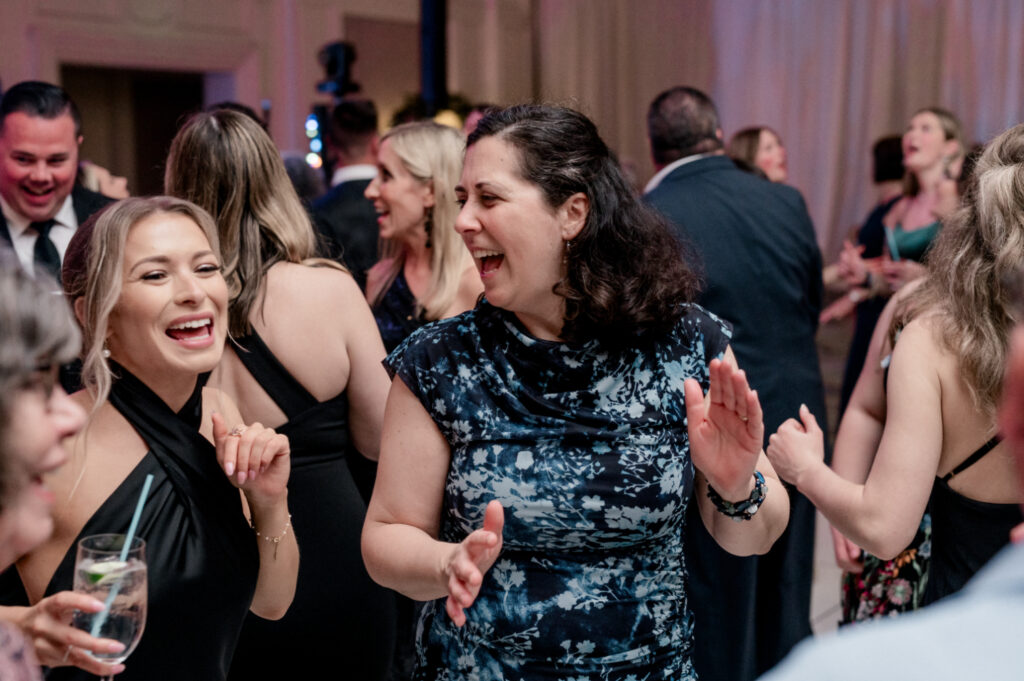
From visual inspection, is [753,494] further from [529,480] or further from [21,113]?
[21,113]

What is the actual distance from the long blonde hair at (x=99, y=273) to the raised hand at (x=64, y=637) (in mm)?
408

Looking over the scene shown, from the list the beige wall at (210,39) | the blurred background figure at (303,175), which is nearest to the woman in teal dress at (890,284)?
the blurred background figure at (303,175)

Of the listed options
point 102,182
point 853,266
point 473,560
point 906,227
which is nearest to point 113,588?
point 473,560

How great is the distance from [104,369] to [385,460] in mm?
472

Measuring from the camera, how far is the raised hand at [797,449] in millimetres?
1962

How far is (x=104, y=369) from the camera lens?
178 cm

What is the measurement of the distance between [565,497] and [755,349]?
1822 mm

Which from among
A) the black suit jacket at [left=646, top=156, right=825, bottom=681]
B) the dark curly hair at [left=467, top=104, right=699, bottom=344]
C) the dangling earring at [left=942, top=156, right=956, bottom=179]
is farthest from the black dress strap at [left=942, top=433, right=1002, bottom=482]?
the dangling earring at [left=942, top=156, right=956, bottom=179]

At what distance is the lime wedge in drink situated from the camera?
1443 millimetres

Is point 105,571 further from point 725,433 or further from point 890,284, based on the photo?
point 890,284

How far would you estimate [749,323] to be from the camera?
342 cm

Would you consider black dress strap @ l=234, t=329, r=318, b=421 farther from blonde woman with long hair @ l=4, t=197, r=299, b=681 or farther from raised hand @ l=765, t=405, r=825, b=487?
raised hand @ l=765, t=405, r=825, b=487

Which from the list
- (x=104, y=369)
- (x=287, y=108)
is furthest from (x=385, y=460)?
(x=287, y=108)

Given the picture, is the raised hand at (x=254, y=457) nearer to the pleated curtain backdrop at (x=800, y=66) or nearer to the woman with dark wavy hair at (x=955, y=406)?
the woman with dark wavy hair at (x=955, y=406)
